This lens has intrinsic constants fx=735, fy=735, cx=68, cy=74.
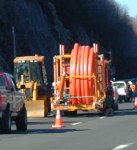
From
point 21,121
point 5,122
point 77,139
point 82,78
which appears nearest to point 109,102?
point 82,78

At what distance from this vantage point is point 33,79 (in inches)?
1455

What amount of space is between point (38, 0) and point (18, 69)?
43.9 meters

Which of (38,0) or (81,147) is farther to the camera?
(38,0)

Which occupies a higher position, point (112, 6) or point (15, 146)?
point (112, 6)

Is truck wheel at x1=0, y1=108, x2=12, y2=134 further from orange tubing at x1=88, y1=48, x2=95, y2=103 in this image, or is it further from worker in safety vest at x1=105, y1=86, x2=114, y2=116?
worker in safety vest at x1=105, y1=86, x2=114, y2=116

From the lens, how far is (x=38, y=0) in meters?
80.7

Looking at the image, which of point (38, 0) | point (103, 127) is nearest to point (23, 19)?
point (38, 0)

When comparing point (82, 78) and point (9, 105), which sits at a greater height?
point (82, 78)

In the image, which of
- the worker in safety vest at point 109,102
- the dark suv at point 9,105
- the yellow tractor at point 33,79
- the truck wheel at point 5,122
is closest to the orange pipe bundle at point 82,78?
the worker in safety vest at point 109,102

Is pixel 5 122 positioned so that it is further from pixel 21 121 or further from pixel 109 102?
pixel 109 102

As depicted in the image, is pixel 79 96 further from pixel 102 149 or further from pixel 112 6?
pixel 112 6

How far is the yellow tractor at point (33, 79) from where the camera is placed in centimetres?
3547

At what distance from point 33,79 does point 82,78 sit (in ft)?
12.5

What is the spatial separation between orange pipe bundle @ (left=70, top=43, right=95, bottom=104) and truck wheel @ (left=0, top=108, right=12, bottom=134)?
1137 cm
